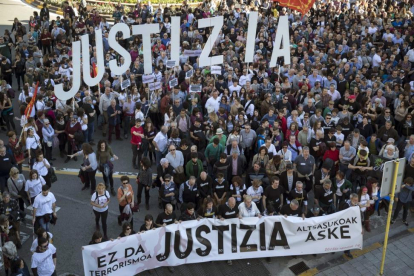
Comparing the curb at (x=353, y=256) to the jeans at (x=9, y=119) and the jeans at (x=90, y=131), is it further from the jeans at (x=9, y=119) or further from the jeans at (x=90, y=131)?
the jeans at (x=9, y=119)

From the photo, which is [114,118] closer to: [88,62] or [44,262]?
[88,62]

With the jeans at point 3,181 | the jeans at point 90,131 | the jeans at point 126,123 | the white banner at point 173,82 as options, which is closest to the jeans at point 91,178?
the jeans at point 3,181

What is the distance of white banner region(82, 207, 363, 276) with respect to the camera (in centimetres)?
1030

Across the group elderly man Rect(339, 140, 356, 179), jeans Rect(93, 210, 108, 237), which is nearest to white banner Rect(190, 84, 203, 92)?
elderly man Rect(339, 140, 356, 179)

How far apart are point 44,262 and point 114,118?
6569mm

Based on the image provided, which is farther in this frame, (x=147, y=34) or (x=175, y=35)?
(x=175, y=35)

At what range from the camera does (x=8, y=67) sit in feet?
61.0

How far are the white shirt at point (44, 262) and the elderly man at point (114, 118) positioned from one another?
6.33m

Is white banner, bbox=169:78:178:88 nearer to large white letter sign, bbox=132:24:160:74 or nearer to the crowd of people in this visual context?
the crowd of people

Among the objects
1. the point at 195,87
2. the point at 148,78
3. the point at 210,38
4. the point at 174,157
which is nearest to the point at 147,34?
the point at 148,78

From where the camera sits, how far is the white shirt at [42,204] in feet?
35.9

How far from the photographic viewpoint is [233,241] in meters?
10.9

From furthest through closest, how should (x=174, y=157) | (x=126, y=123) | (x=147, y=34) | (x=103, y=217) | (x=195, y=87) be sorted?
(x=126, y=123), (x=195, y=87), (x=147, y=34), (x=174, y=157), (x=103, y=217)

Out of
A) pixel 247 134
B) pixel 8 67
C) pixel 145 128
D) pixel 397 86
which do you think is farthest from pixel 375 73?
pixel 8 67
